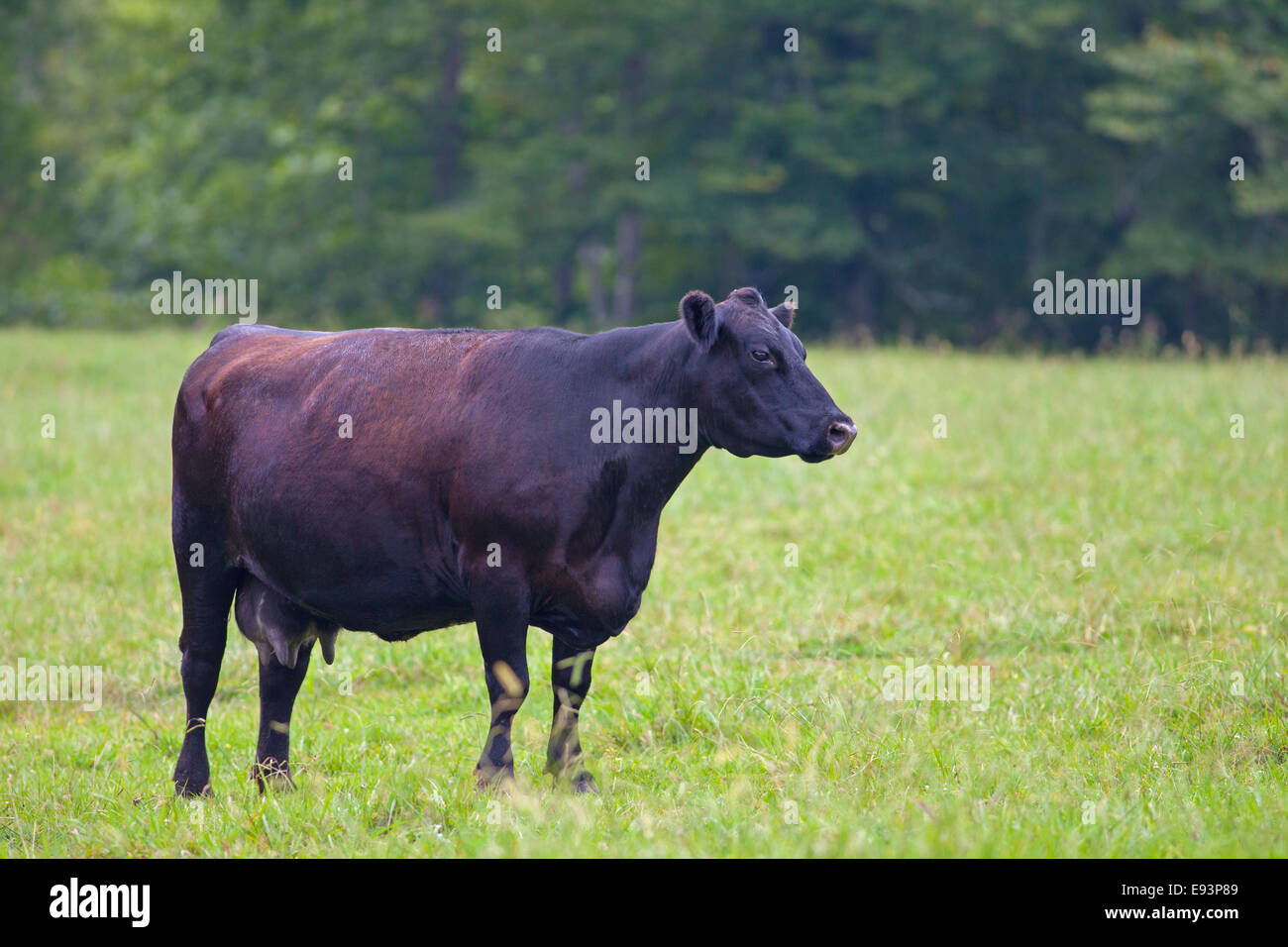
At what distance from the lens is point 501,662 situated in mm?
4707

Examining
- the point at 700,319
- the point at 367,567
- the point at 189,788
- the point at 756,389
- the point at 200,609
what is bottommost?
the point at 189,788

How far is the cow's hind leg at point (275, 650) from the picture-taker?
205 inches

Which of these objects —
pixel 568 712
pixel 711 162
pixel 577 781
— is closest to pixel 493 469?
pixel 568 712

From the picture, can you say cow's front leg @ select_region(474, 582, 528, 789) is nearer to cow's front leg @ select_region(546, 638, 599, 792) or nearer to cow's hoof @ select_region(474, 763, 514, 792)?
cow's hoof @ select_region(474, 763, 514, 792)

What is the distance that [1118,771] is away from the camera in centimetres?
495

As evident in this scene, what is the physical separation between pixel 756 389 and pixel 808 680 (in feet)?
6.50

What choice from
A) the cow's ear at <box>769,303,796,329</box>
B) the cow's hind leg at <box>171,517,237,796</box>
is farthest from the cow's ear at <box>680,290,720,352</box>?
the cow's hind leg at <box>171,517,237,796</box>

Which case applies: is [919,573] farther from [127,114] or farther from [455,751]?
[127,114]

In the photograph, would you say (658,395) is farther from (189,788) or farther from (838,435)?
(189,788)

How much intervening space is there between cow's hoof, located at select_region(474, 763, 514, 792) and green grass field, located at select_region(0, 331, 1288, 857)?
0.06 metres

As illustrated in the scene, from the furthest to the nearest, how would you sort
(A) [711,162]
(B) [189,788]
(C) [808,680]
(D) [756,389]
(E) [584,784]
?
1. (A) [711,162]
2. (C) [808,680]
3. (B) [189,788]
4. (E) [584,784]
5. (D) [756,389]

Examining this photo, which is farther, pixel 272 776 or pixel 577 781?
pixel 272 776

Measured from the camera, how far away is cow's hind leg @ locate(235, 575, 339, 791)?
521cm

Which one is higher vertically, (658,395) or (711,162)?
(711,162)
